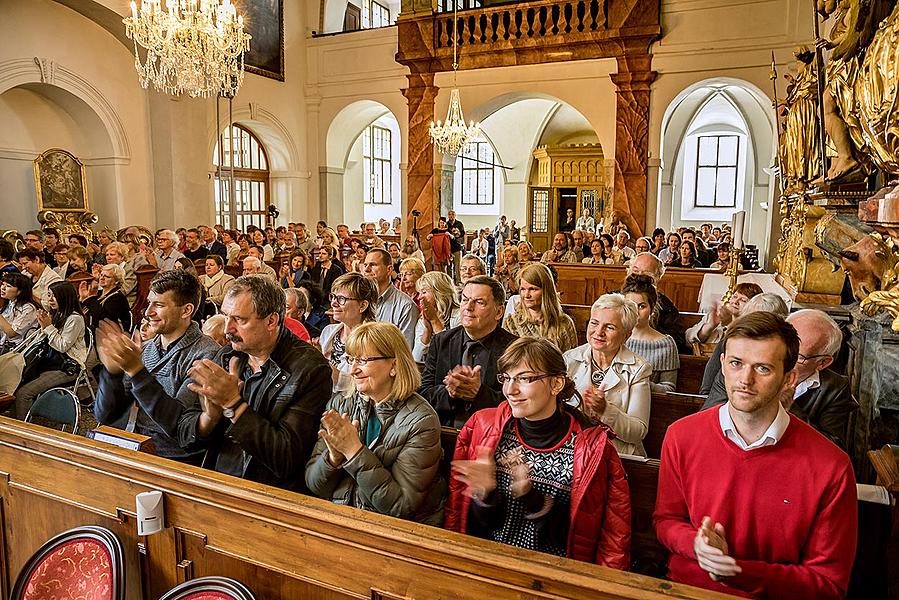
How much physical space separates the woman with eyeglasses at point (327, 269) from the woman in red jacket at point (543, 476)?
17.1 ft

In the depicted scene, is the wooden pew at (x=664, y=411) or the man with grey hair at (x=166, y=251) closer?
the wooden pew at (x=664, y=411)

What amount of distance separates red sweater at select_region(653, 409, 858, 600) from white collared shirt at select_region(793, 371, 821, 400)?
799mm

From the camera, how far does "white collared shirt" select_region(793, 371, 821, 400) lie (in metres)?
2.43

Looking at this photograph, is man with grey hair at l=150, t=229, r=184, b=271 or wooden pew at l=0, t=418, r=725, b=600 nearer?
wooden pew at l=0, t=418, r=725, b=600

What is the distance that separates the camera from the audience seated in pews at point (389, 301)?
4.20 meters

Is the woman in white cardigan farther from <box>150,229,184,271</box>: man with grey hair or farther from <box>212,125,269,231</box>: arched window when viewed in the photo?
<box>212,125,269,231</box>: arched window

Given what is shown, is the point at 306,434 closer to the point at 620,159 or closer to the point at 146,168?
the point at 620,159

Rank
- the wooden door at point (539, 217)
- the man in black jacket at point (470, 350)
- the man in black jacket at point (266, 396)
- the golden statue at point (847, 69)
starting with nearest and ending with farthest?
the man in black jacket at point (266, 396) → the man in black jacket at point (470, 350) → the golden statue at point (847, 69) → the wooden door at point (539, 217)

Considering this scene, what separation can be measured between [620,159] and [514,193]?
915 cm

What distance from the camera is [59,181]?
1107cm

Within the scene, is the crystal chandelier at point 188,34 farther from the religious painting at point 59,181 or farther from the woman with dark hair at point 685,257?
the woman with dark hair at point 685,257

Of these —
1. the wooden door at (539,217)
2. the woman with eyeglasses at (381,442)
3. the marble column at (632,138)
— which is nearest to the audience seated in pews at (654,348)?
the woman with eyeglasses at (381,442)

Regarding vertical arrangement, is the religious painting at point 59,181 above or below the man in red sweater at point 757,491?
above

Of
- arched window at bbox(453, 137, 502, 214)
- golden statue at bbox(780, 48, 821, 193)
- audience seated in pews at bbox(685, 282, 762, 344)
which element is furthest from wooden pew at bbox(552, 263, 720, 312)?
arched window at bbox(453, 137, 502, 214)
